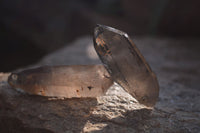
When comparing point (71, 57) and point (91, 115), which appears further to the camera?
point (71, 57)

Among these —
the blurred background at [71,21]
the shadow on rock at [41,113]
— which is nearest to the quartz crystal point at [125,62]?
the shadow on rock at [41,113]

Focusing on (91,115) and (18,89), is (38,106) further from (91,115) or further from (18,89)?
(91,115)

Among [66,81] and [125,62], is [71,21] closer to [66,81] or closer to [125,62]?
[66,81]

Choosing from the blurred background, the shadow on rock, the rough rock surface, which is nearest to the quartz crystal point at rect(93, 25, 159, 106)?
the rough rock surface

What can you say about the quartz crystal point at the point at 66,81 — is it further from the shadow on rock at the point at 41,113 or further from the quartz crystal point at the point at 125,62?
the quartz crystal point at the point at 125,62

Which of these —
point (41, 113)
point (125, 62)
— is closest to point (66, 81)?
point (41, 113)

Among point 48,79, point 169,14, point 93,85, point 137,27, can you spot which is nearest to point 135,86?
point 93,85
